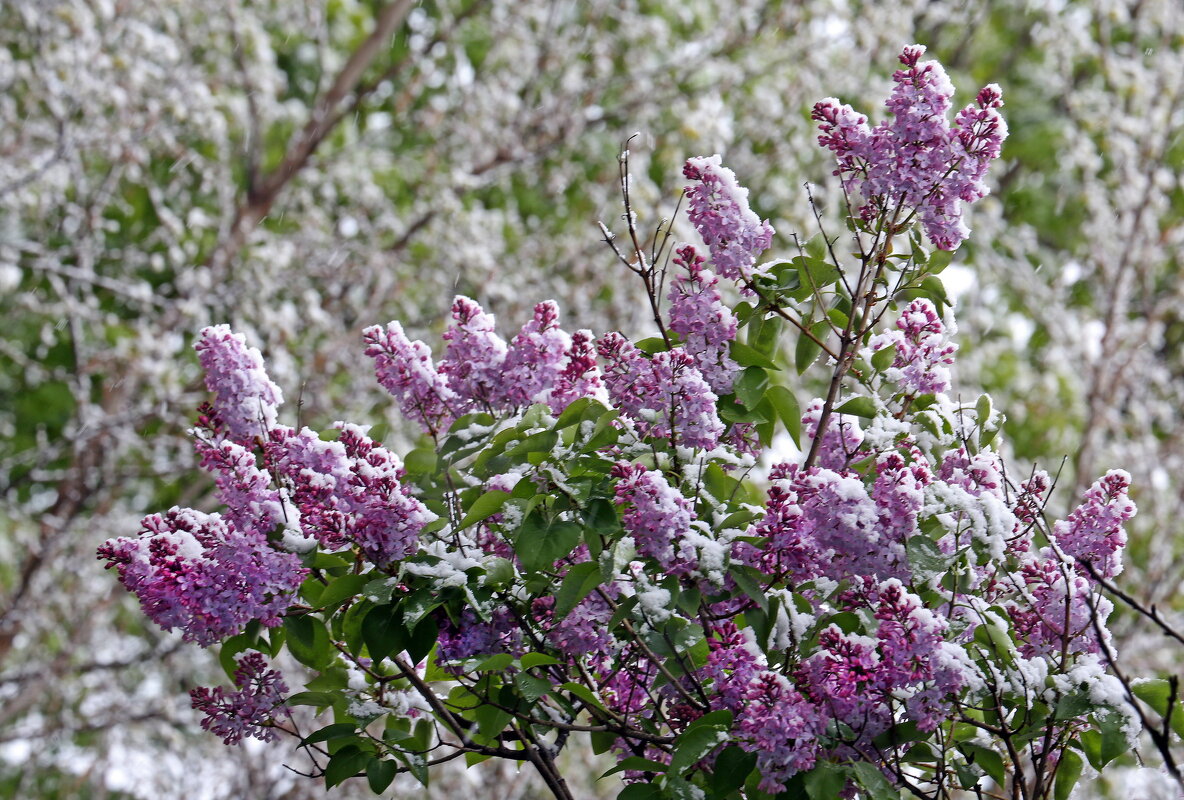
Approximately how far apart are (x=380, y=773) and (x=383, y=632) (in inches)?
11.0

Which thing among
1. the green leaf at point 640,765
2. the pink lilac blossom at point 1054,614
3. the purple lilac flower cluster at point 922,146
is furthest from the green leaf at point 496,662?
the purple lilac flower cluster at point 922,146

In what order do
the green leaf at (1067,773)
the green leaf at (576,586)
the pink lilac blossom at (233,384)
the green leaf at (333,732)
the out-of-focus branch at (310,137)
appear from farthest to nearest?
the out-of-focus branch at (310,137) < the pink lilac blossom at (233,384) < the green leaf at (1067,773) < the green leaf at (333,732) < the green leaf at (576,586)

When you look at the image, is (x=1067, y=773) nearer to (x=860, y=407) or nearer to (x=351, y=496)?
(x=860, y=407)

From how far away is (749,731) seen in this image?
189 centimetres

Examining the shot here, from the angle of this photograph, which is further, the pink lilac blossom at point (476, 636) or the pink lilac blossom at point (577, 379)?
the pink lilac blossom at point (577, 379)

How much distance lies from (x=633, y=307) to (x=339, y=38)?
11.8ft

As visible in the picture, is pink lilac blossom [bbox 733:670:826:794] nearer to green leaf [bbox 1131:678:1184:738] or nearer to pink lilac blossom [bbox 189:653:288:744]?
green leaf [bbox 1131:678:1184:738]

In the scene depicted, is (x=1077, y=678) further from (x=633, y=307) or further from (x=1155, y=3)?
(x=1155, y=3)

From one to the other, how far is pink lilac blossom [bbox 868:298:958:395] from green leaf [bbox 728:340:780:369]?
0.33 m

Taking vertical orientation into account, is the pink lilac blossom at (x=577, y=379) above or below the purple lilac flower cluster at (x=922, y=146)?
A: below

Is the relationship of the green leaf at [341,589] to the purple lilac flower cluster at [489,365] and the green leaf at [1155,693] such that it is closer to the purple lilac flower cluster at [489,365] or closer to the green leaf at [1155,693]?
the purple lilac flower cluster at [489,365]

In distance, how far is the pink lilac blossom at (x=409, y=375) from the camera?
2484 mm

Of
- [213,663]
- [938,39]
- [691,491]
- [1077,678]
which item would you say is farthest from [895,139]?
[938,39]

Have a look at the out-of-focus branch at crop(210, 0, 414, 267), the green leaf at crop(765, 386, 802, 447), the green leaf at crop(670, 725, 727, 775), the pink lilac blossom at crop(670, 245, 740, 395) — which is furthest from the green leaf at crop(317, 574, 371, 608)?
the out-of-focus branch at crop(210, 0, 414, 267)
